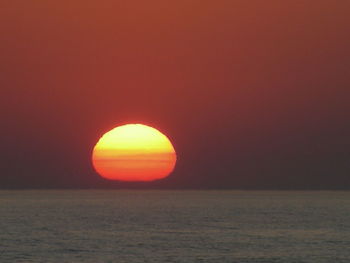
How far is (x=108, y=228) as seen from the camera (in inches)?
4715

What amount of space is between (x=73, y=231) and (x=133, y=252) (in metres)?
32.1

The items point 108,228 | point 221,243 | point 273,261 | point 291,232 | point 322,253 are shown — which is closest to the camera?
point 273,261

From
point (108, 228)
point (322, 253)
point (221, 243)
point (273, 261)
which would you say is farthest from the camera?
point (108, 228)

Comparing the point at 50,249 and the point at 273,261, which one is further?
the point at 50,249

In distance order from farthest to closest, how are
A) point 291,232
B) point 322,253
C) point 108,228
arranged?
point 108,228 → point 291,232 → point 322,253

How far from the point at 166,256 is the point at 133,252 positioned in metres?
4.63

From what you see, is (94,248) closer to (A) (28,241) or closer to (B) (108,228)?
(A) (28,241)

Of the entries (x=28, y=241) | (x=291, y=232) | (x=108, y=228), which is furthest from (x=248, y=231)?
(x=28, y=241)

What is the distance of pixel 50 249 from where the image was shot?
3292 inches

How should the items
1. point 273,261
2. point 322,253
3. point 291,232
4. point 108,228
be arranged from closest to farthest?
point 273,261 → point 322,253 → point 291,232 → point 108,228

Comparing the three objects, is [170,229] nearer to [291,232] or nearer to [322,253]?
[291,232]

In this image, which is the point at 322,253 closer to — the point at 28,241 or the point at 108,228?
the point at 28,241

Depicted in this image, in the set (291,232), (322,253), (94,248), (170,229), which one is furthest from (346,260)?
(170,229)

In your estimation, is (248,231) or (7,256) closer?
(7,256)
